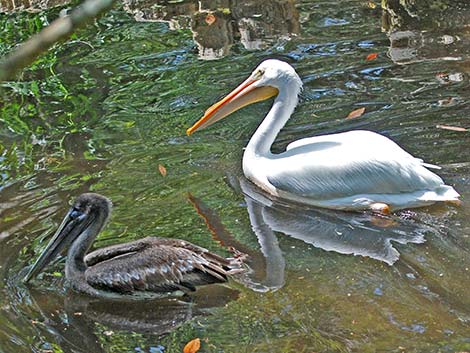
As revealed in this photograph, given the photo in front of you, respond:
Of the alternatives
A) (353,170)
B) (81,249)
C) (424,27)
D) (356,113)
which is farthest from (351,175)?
(424,27)

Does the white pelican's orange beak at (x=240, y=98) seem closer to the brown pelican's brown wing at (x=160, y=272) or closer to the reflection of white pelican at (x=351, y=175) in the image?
the reflection of white pelican at (x=351, y=175)

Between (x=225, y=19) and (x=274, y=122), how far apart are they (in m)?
3.18

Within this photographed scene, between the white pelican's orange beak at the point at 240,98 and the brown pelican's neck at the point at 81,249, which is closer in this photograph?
the brown pelican's neck at the point at 81,249

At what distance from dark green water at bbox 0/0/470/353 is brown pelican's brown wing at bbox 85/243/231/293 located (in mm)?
115

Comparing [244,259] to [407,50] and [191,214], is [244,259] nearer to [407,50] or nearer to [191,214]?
[191,214]

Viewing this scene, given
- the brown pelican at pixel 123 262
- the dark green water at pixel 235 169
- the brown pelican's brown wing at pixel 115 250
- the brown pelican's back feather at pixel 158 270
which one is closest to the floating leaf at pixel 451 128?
the dark green water at pixel 235 169

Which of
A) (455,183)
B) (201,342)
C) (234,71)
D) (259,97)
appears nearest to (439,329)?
(201,342)

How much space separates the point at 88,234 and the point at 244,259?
0.87m

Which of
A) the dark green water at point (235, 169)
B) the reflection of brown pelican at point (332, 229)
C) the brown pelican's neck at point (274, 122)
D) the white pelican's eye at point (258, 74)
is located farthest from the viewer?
the white pelican's eye at point (258, 74)

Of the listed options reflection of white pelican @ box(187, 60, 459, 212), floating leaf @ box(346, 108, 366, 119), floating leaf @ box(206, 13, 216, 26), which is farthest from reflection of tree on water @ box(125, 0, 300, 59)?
reflection of white pelican @ box(187, 60, 459, 212)

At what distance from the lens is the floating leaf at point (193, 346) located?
384 cm

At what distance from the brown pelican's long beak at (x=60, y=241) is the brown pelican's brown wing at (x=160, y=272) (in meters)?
0.36

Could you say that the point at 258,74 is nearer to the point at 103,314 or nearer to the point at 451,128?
the point at 451,128

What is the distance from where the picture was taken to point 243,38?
8281mm
